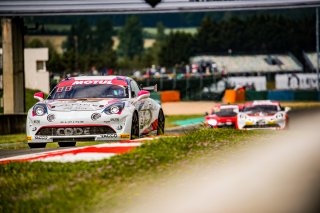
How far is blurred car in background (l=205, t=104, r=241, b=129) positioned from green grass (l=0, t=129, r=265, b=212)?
21.5 meters

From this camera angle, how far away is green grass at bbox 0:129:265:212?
24.4 ft

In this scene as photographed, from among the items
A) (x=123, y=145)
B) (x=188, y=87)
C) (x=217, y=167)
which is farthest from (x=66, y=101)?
(x=188, y=87)

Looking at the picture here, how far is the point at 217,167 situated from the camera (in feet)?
32.6

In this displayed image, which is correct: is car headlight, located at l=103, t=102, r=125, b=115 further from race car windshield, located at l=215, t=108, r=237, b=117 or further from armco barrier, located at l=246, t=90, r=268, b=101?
armco barrier, located at l=246, t=90, r=268, b=101

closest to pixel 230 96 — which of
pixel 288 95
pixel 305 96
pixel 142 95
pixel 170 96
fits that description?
pixel 170 96

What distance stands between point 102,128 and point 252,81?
96.5 meters

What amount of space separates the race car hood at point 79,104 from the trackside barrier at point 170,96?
58.5 metres

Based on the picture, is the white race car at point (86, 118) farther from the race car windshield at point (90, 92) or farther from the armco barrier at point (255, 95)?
the armco barrier at point (255, 95)

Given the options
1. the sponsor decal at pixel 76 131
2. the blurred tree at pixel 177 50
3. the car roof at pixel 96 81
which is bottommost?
the sponsor decal at pixel 76 131

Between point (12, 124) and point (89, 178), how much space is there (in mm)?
24629

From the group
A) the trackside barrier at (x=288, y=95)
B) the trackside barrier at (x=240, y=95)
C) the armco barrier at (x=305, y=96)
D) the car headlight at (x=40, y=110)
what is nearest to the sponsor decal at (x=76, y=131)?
the car headlight at (x=40, y=110)

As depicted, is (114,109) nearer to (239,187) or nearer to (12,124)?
(239,187)

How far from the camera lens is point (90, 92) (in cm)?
1672

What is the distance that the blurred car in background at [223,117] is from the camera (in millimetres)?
33688
